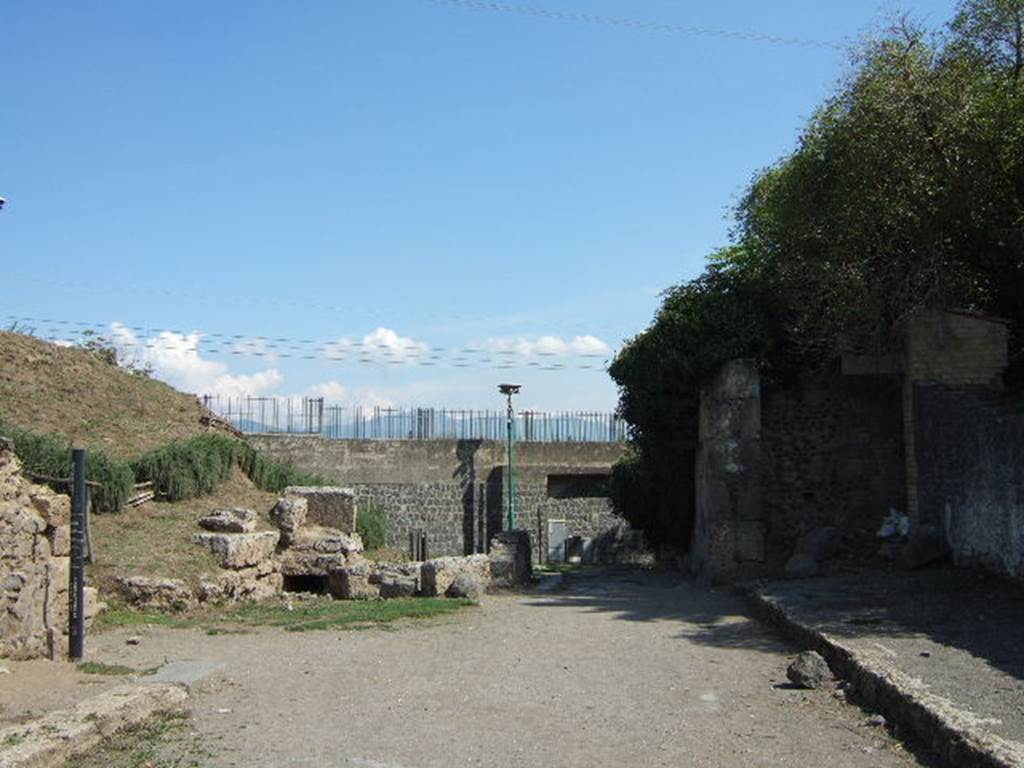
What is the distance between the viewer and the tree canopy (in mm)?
13109

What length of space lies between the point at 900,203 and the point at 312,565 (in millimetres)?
10275

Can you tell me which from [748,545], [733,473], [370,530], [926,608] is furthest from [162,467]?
[926,608]

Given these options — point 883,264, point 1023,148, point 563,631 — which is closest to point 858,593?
point 563,631

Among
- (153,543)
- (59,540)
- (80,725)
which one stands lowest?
→ (80,725)

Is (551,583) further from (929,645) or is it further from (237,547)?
(929,645)

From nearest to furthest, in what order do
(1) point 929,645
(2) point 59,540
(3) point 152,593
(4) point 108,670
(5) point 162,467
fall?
(1) point 929,645 → (4) point 108,670 → (2) point 59,540 → (3) point 152,593 → (5) point 162,467

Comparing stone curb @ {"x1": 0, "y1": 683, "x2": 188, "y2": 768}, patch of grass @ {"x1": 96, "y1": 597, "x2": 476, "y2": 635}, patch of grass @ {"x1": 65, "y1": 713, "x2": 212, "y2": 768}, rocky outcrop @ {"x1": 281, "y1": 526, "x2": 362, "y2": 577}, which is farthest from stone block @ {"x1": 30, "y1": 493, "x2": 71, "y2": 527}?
rocky outcrop @ {"x1": 281, "y1": 526, "x2": 362, "y2": 577}

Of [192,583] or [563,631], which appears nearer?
[563,631]

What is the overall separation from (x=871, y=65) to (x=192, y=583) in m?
12.0

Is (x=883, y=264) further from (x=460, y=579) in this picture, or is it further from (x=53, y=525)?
(x=53, y=525)

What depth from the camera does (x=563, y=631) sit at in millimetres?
11445

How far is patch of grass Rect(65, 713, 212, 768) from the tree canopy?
35.2 ft

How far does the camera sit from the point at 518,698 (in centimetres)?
774

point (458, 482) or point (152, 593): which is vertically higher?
point (458, 482)
